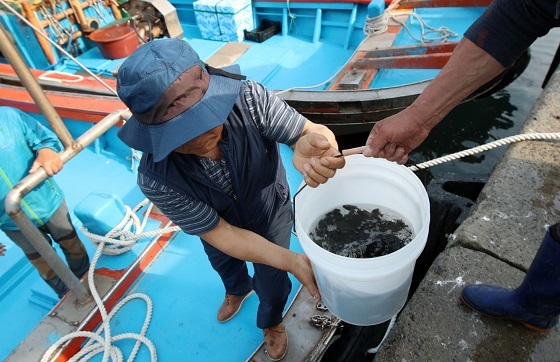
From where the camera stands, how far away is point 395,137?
1.50 meters

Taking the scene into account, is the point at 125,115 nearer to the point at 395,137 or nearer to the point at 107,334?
the point at 107,334

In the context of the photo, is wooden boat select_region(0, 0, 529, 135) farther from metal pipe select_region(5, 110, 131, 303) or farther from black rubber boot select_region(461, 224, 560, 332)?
black rubber boot select_region(461, 224, 560, 332)

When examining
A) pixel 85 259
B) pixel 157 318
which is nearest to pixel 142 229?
pixel 85 259

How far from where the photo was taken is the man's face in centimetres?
129

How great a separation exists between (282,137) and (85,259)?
2299 mm

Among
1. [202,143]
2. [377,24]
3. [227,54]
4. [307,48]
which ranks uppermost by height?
[202,143]

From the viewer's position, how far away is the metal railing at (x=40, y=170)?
1.76 meters

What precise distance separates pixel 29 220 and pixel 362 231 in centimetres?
179

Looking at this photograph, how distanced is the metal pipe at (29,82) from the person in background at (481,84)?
177cm

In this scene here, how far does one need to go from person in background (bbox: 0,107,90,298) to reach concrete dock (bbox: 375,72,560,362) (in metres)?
2.13

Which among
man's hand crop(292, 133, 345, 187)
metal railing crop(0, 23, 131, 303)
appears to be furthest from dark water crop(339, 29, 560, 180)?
metal railing crop(0, 23, 131, 303)

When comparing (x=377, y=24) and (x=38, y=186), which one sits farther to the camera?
(x=377, y=24)

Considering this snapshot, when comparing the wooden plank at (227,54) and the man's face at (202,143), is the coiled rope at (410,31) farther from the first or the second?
the man's face at (202,143)

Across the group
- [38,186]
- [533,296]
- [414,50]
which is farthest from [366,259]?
[414,50]
